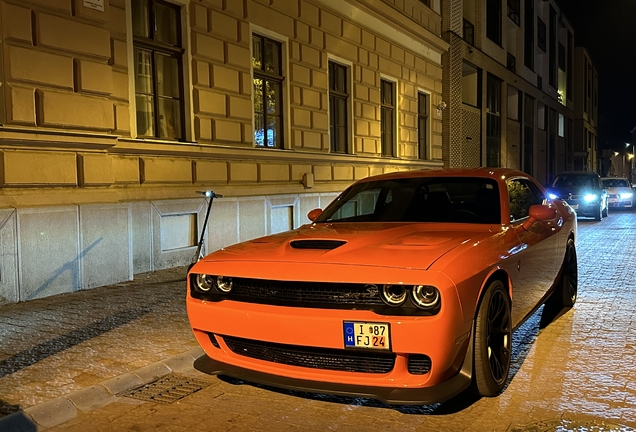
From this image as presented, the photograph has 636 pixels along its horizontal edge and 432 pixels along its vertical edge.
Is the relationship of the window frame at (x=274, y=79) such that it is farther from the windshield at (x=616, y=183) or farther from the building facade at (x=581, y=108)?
the building facade at (x=581, y=108)

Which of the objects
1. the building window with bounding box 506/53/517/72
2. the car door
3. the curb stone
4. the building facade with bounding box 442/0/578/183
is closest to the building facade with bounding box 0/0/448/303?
the curb stone

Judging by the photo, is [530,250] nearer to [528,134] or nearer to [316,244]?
[316,244]

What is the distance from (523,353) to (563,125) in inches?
1911

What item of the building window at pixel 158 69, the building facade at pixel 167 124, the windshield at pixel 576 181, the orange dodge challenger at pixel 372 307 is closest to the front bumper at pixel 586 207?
the windshield at pixel 576 181

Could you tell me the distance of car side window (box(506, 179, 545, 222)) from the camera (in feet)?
17.0

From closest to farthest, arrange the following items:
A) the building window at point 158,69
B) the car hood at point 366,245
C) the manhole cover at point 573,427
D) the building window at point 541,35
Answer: the manhole cover at point 573,427
the car hood at point 366,245
the building window at point 158,69
the building window at point 541,35

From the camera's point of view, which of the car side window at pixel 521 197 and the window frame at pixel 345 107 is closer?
the car side window at pixel 521 197

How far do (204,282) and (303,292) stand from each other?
0.84m

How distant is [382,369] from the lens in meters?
3.48

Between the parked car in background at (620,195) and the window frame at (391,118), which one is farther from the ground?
the window frame at (391,118)

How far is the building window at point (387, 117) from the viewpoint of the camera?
17.0 m

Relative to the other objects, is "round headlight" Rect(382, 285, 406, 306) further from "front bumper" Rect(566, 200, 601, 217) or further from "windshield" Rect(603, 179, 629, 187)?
"windshield" Rect(603, 179, 629, 187)

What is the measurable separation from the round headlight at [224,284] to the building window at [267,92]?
7.88 meters

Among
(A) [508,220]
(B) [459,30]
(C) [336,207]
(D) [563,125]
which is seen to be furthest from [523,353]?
(D) [563,125]
